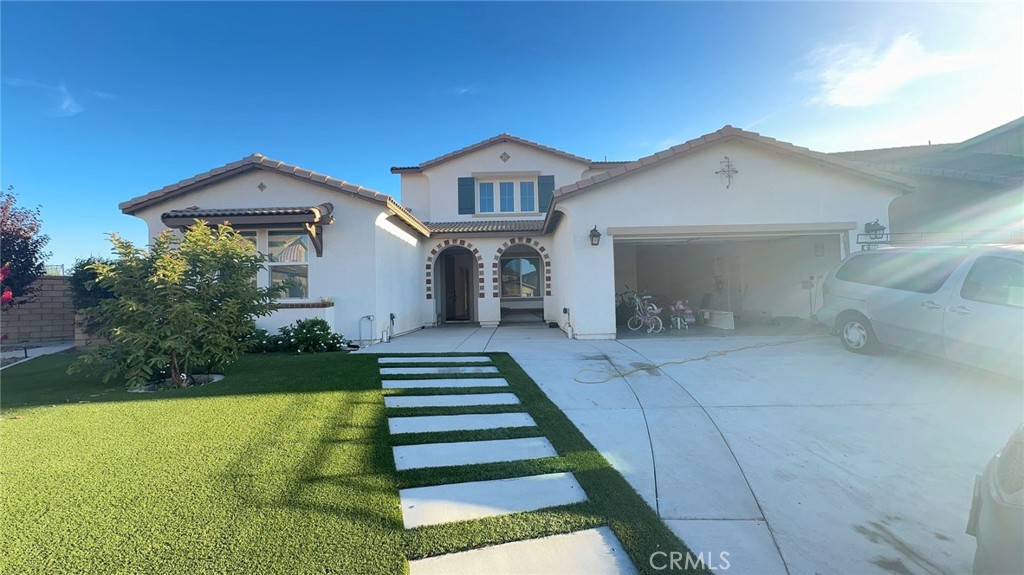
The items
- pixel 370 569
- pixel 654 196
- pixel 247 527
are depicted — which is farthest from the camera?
pixel 654 196

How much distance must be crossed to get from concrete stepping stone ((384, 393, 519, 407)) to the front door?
1054 centimetres

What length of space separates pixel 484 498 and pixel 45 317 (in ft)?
50.2

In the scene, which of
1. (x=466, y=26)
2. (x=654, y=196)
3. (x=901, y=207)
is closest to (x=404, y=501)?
(x=654, y=196)

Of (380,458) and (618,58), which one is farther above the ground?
(618,58)

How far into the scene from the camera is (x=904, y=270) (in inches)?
252

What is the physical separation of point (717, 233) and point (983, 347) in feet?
16.6

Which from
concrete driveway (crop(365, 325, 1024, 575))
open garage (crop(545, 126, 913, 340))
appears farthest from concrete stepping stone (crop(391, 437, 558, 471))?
open garage (crop(545, 126, 913, 340))

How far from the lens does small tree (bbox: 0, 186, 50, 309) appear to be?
9.65m

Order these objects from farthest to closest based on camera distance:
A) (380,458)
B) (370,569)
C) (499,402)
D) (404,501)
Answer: (499,402)
(380,458)
(404,501)
(370,569)

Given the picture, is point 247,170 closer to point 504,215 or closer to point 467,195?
point 467,195

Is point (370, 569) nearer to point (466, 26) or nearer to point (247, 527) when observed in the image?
point (247, 527)

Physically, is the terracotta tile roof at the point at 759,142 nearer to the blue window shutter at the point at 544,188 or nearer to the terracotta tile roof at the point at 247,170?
the terracotta tile roof at the point at 247,170

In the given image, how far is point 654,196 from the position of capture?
31.0ft

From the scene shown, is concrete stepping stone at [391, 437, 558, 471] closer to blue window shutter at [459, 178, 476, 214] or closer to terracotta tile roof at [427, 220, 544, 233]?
terracotta tile roof at [427, 220, 544, 233]
